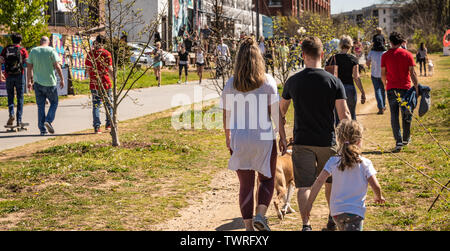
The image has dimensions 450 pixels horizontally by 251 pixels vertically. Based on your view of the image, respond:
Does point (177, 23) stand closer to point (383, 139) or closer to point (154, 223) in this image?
point (383, 139)

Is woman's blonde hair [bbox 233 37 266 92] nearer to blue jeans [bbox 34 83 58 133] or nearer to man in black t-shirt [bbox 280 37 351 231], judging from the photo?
man in black t-shirt [bbox 280 37 351 231]

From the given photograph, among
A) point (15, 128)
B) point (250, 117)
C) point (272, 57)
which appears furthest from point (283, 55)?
point (250, 117)

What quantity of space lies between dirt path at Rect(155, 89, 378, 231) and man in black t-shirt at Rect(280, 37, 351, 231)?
739 millimetres

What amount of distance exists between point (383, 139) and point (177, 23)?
37.9 metres

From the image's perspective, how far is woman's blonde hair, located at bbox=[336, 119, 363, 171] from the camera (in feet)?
14.8

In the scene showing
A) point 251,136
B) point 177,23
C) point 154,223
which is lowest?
point 154,223

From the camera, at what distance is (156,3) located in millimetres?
43719

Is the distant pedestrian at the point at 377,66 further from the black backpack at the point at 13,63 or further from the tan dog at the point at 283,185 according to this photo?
the tan dog at the point at 283,185

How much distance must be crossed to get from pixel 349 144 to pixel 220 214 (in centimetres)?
246

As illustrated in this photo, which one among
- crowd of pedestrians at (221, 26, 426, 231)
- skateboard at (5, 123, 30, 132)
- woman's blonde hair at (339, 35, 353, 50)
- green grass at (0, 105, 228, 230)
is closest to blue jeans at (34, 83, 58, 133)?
skateboard at (5, 123, 30, 132)

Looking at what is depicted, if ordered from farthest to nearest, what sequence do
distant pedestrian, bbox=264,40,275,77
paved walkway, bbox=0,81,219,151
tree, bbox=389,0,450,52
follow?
tree, bbox=389,0,450,52 → distant pedestrian, bbox=264,40,275,77 → paved walkway, bbox=0,81,219,151

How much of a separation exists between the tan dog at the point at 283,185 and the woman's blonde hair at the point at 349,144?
128 cm

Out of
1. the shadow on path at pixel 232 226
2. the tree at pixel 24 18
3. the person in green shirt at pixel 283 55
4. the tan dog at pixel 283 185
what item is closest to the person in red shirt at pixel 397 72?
the tan dog at pixel 283 185

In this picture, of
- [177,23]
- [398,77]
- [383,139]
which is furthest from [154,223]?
[177,23]
